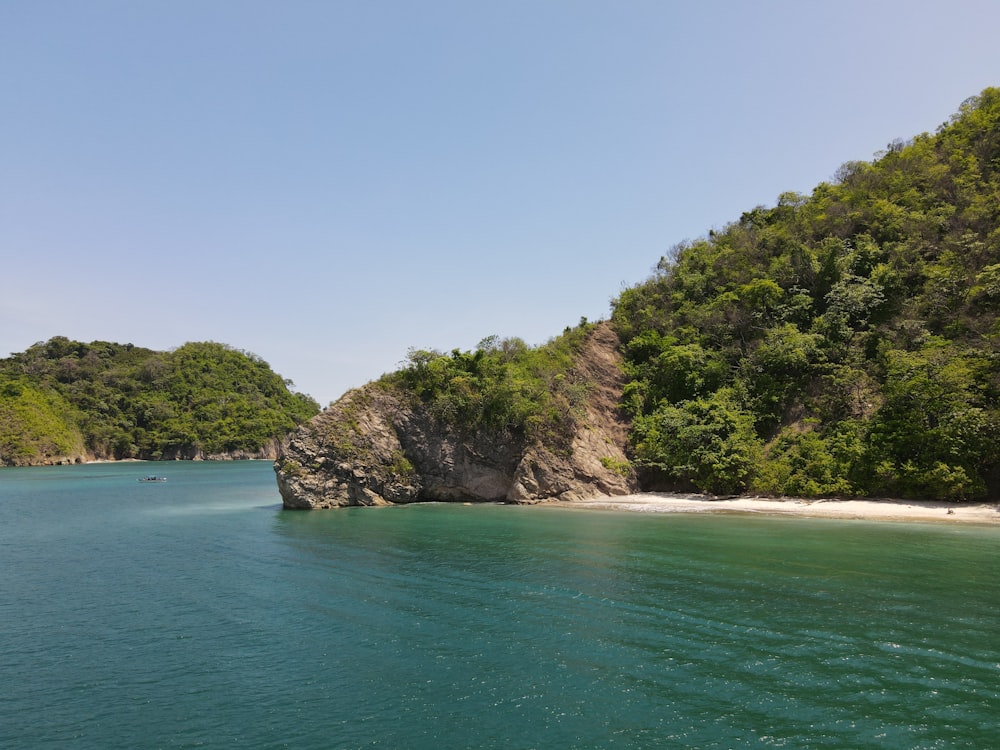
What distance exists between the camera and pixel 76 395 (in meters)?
128

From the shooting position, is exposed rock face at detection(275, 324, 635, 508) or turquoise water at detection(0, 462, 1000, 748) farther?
exposed rock face at detection(275, 324, 635, 508)

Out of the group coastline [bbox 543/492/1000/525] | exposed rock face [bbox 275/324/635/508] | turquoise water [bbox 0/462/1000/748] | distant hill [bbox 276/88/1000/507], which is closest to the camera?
turquoise water [bbox 0/462/1000/748]

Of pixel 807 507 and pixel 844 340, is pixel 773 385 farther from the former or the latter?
pixel 807 507

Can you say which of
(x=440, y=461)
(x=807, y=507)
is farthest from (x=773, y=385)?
(x=440, y=461)

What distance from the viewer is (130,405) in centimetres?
13400

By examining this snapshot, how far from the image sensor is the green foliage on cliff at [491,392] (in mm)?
46688

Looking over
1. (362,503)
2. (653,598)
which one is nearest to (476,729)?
(653,598)

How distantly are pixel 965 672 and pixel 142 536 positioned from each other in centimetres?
3534

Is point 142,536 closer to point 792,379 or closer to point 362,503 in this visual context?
point 362,503

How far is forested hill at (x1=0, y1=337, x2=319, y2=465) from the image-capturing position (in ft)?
371

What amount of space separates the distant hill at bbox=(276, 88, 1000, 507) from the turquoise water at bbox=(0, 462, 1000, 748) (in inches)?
339

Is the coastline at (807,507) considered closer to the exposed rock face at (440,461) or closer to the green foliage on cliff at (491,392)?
the exposed rock face at (440,461)

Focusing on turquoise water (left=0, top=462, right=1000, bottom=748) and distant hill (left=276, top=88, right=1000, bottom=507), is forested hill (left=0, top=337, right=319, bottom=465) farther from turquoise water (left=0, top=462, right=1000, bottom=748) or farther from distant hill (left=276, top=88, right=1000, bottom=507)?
turquoise water (left=0, top=462, right=1000, bottom=748)

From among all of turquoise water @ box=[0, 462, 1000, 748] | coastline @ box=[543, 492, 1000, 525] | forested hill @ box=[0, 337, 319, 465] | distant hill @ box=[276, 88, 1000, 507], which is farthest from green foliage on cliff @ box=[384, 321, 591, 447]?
forested hill @ box=[0, 337, 319, 465]
